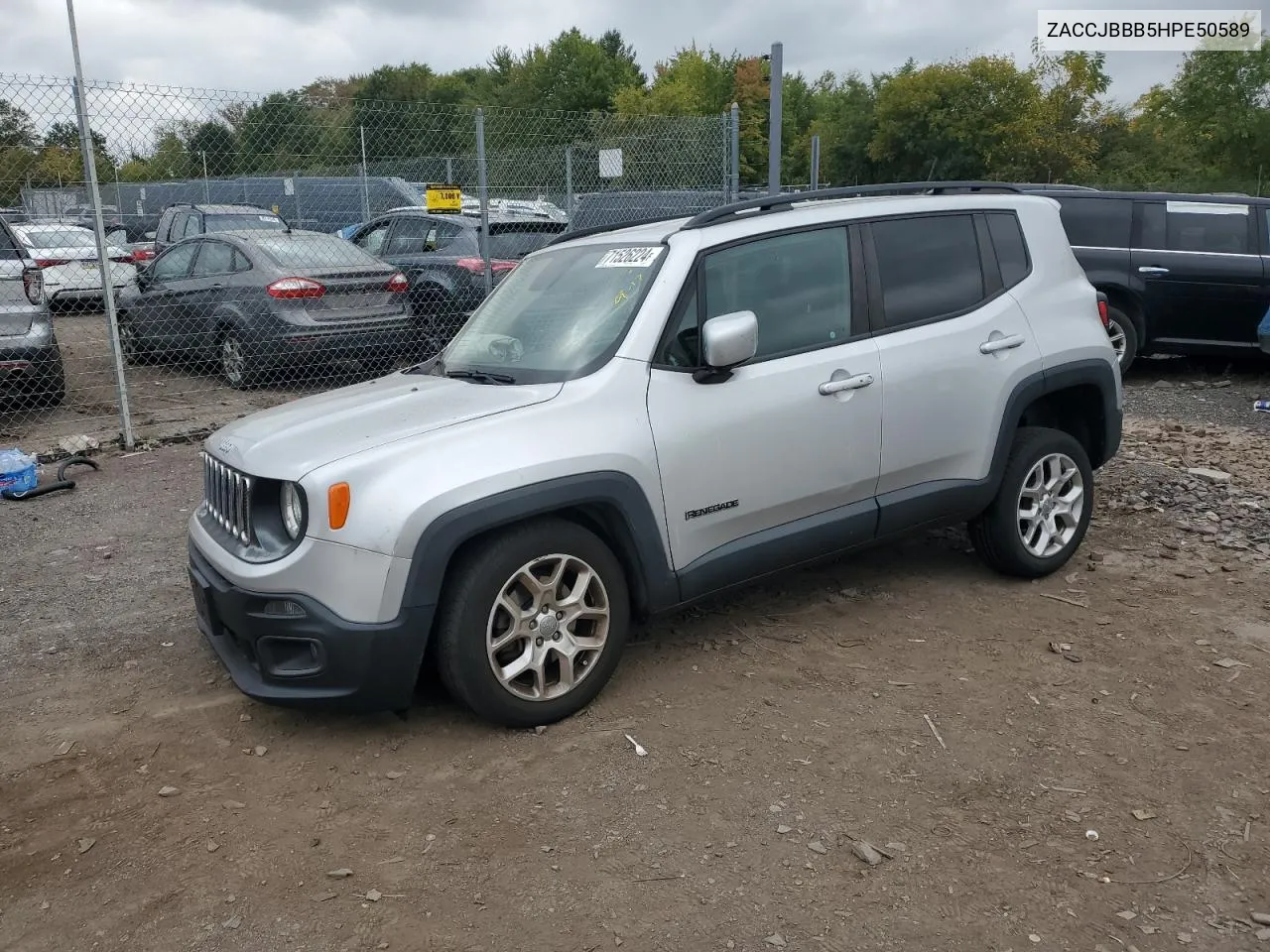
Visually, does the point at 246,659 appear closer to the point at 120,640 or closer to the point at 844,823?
the point at 120,640

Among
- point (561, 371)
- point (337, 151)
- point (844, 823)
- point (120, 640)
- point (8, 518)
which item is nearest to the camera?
point (844, 823)

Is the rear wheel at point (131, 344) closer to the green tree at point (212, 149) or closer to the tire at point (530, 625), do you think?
the green tree at point (212, 149)

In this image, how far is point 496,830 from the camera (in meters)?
Answer: 3.10

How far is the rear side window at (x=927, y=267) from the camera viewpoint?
445 centimetres

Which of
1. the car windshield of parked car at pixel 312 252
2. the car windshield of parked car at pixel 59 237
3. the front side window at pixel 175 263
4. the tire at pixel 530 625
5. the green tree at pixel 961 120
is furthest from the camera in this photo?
the green tree at pixel 961 120

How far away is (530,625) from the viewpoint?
3551 mm

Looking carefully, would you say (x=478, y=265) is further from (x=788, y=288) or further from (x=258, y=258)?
(x=788, y=288)

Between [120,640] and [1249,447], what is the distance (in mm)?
7348

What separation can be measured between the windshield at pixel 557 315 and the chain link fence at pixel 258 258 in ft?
14.2

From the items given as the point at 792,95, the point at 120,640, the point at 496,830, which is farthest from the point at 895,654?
the point at 792,95

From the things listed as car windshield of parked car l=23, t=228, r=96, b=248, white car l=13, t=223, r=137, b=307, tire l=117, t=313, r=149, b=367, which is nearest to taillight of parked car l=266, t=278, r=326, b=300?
tire l=117, t=313, r=149, b=367

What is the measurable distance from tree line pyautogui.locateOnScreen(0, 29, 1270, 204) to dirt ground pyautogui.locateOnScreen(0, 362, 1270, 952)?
570cm

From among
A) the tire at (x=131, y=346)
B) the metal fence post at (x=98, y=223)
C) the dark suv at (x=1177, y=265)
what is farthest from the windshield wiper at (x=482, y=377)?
the tire at (x=131, y=346)

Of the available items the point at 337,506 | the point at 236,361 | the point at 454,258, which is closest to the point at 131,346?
the point at 236,361
